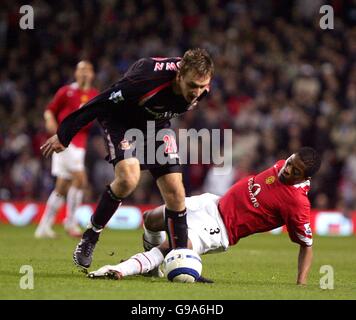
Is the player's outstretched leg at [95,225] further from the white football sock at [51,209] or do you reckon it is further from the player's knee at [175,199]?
the white football sock at [51,209]

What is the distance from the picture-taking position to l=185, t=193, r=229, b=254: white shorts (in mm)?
7422

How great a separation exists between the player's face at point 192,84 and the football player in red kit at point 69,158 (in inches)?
206

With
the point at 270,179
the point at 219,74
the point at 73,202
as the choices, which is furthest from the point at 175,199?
the point at 219,74

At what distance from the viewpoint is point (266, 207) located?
24.5ft

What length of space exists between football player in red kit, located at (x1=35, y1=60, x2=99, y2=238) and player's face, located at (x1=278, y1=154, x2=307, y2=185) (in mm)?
5223

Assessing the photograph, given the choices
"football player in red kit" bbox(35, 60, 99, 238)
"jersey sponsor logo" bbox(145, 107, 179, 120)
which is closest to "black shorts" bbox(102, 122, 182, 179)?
"jersey sponsor logo" bbox(145, 107, 179, 120)

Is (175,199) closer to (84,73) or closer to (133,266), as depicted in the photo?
(133,266)

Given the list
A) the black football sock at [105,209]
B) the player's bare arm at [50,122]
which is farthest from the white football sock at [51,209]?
the black football sock at [105,209]

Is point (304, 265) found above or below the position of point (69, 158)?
below

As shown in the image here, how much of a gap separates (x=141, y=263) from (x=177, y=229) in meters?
0.40

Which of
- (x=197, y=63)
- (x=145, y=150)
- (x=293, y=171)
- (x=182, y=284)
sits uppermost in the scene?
(x=197, y=63)
